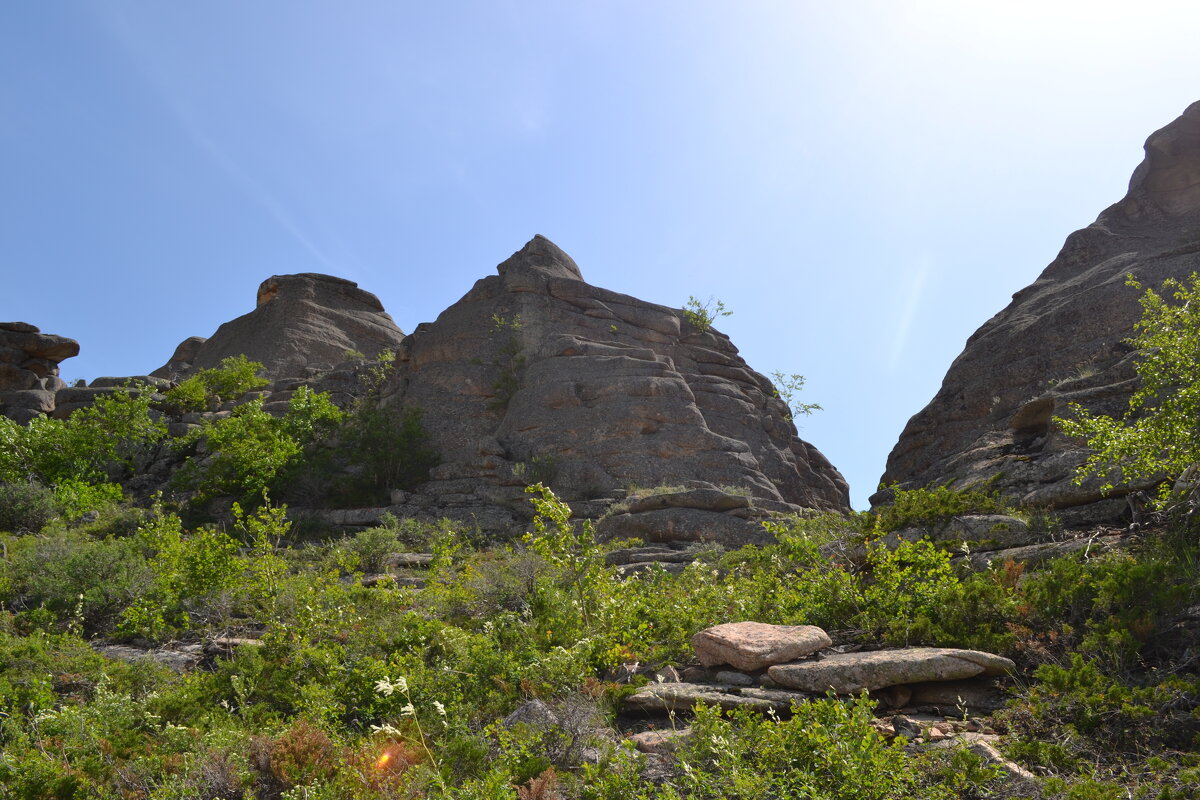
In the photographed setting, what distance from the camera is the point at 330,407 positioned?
1053 inches

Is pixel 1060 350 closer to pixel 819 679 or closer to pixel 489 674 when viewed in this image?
pixel 819 679

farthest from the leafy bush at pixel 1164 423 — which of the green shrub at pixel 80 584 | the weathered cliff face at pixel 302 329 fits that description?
the weathered cliff face at pixel 302 329

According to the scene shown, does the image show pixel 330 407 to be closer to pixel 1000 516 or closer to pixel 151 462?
pixel 151 462

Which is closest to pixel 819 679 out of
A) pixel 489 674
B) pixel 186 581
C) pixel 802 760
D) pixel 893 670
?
pixel 893 670

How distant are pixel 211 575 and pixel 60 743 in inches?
178

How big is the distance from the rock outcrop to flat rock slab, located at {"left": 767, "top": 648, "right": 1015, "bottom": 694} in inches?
1558

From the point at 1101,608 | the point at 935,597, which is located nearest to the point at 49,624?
the point at 935,597

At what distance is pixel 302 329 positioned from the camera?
39.5m

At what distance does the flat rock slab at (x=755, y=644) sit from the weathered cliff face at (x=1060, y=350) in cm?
569

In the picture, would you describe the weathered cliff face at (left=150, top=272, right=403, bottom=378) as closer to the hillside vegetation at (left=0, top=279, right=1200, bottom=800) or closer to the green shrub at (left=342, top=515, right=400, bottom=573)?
the green shrub at (left=342, top=515, right=400, bottom=573)

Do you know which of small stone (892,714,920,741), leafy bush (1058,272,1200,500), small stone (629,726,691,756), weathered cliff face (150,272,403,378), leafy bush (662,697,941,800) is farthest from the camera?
weathered cliff face (150,272,403,378)

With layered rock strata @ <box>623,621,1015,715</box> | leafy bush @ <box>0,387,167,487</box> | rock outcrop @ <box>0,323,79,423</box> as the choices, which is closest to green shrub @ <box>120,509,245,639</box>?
layered rock strata @ <box>623,621,1015,715</box>

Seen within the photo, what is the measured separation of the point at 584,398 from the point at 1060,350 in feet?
44.1

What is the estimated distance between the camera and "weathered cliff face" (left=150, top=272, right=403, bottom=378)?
38125 mm
